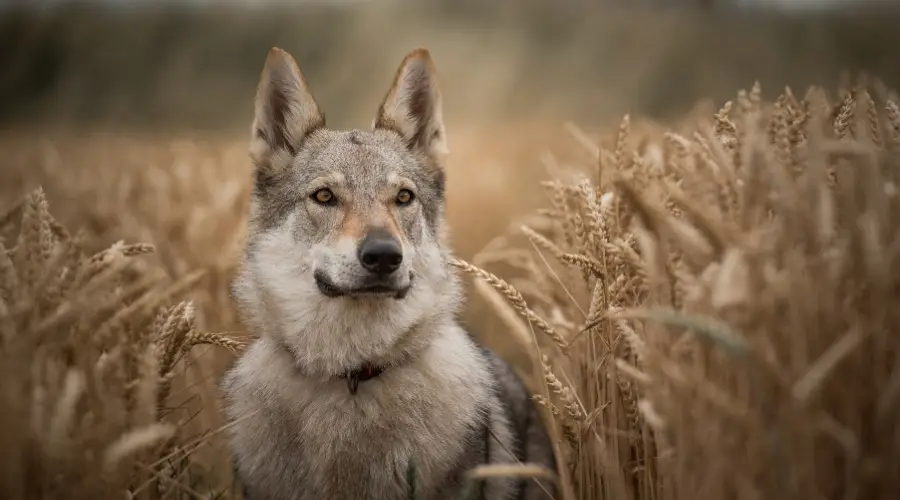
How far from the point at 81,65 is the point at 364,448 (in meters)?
12.5

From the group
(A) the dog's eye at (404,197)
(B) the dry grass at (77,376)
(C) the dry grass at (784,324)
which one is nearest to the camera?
(C) the dry grass at (784,324)

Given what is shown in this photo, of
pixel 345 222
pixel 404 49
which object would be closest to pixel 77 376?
pixel 345 222

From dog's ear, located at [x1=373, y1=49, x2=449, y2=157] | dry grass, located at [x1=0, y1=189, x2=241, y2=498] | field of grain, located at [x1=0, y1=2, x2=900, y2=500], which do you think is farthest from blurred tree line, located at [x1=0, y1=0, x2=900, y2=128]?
dry grass, located at [x1=0, y1=189, x2=241, y2=498]

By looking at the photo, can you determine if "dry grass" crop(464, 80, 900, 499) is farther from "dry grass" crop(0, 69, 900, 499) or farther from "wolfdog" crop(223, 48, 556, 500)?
"wolfdog" crop(223, 48, 556, 500)

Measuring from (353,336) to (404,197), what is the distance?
0.76 metres

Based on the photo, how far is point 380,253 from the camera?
264 centimetres

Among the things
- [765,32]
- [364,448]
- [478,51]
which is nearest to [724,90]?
[765,32]

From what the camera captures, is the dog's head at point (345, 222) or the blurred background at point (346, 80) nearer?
the dog's head at point (345, 222)

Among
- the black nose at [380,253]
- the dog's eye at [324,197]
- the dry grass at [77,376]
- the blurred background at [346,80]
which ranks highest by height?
the blurred background at [346,80]

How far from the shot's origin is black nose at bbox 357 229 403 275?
2639 millimetres

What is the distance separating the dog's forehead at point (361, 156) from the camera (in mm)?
3119

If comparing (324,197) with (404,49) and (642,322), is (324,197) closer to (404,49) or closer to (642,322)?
(642,322)

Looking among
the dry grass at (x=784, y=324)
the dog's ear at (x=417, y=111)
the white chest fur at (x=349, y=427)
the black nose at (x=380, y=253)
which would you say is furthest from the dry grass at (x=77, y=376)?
the dog's ear at (x=417, y=111)

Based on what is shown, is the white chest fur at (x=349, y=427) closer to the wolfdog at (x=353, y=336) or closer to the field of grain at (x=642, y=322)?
the wolfdog at (x=353, y=336)
